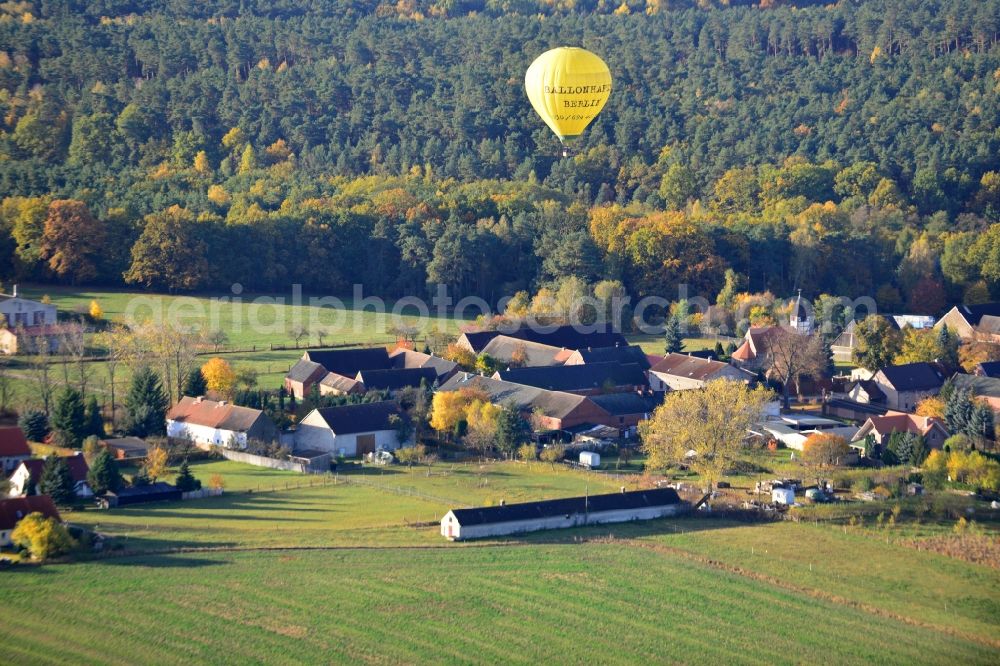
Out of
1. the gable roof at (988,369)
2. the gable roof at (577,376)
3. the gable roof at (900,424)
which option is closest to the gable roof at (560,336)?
the gable roof at (577,376)

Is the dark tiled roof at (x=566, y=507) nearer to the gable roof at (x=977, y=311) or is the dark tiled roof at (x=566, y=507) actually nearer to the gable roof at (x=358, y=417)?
the gable roof at (x=358, y=417)

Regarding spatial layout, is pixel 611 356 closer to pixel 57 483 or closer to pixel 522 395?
pixel 522 395

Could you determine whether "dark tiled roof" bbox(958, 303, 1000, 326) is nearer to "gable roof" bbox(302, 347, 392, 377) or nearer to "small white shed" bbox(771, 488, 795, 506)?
"gable roof" bbox(302, 347, 392, 377)

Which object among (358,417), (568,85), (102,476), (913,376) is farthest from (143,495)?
(913,376)

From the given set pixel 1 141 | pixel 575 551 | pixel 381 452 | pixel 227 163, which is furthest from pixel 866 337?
pixel 1 141

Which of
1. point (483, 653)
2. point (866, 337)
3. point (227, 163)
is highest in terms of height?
point (227, 163)

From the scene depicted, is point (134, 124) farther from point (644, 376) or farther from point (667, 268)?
point (644, 376)
